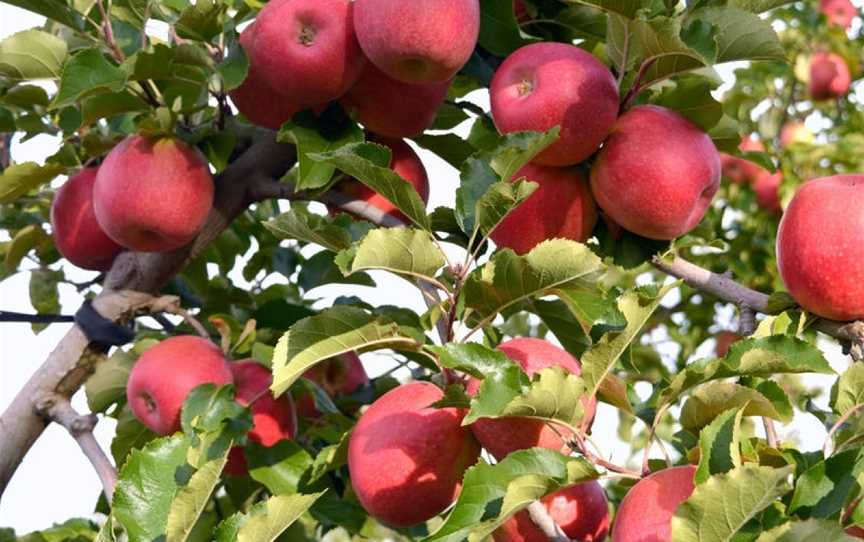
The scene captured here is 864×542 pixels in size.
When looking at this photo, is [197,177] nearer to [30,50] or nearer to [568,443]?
[30,50]

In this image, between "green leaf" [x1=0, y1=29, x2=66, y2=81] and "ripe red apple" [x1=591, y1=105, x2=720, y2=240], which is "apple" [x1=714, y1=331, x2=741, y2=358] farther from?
"green leaf" [x1=0, y1=29, x2=66, y2=81]

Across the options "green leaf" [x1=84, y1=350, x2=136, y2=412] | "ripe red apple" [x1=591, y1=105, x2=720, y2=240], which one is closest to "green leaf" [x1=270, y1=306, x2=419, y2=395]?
"ripe red apple" [x1=591, y1=105, x2=720, y2=240]

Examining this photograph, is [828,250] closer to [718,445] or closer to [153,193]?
[718,445]

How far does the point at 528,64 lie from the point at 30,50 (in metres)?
0.73

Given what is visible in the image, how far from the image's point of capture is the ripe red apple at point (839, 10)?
454cm

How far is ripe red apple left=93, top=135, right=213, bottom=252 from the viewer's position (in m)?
1.67

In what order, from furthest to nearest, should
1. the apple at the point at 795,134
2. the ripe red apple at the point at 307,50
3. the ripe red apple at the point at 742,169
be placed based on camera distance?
1. the apple at the point at 795,134
2. the ripe red apple at the point at 742,169
3. the ripe red apple at the point at 307,50

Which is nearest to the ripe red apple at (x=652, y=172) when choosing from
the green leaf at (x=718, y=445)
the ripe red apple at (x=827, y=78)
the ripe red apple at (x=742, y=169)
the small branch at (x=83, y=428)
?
the green leaf at (x=718, y=445)

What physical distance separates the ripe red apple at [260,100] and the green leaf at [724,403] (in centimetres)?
71

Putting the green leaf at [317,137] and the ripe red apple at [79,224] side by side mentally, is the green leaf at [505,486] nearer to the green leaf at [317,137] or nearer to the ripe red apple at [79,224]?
the green leaf at [317,137]

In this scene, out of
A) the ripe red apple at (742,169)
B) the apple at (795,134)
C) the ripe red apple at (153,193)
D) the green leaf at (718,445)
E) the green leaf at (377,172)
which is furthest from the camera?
the apple at (795,134)

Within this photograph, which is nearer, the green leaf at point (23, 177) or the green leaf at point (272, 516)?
the green leaf at point (272, 516)

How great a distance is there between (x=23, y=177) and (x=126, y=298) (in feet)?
0.84

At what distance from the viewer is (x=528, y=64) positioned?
1469 millimetres
